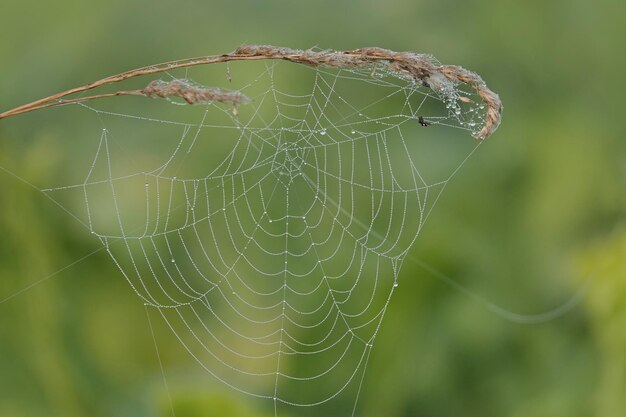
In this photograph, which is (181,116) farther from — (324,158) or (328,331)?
(328,331)

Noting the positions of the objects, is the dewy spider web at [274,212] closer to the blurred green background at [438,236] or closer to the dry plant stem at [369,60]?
the blurred green background at [438,236]

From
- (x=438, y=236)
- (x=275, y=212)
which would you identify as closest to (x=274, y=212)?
(x=275, y=212)

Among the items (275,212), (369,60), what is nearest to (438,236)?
(275,212)

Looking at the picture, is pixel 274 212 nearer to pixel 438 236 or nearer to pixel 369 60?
pixel 438 236

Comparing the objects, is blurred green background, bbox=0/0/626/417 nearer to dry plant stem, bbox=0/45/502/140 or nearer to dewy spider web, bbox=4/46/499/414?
dewy spider web, bbox=4/46/499/414

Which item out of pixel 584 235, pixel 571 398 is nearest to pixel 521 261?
pixel 584 235

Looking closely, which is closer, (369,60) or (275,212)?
(369,60)

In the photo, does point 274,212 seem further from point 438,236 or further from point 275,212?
point 438,236

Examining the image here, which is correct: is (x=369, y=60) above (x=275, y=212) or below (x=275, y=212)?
above

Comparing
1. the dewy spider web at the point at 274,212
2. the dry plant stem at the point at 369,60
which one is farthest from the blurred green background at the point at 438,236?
the dry plant stem at the point at 369,60
